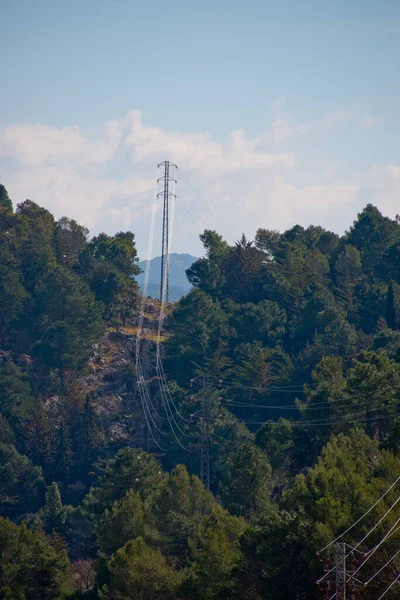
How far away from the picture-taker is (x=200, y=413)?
9375 centimetres

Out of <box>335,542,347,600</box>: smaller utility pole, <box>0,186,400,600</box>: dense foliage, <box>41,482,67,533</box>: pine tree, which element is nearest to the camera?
<box>335,542,347,600</box>: smaller utility pole

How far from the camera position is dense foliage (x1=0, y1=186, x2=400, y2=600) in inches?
1923

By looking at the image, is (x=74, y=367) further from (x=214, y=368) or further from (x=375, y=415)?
(x=375, y=415)

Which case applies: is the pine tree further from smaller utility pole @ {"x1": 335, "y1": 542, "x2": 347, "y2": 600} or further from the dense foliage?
smaller utility pole @ {"x1": 335, "y1": 542, "x2": 347, "y2": 600}

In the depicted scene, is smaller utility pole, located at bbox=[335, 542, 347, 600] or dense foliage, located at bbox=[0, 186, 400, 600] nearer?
smaller utility pole, located at bbox=[335, 542, 347, 600]

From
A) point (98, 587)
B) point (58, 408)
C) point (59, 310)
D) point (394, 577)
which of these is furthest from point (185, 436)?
point (394, 577)

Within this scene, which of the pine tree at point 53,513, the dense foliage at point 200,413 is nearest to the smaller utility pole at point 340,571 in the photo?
Answer: the dense foliage at point 200,413

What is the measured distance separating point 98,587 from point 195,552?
6.77 metres

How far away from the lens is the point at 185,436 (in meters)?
93.6

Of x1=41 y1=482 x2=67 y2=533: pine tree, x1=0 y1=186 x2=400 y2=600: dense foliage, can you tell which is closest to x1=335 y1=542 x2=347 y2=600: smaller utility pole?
x1=0 y1=186 x2=400 y2=600: dense foliage

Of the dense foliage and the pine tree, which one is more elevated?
the dense foliage

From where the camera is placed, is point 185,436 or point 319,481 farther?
point 185,436

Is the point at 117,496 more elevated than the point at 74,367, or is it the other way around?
the point at 74,367

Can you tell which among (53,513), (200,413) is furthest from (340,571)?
(200,413)
